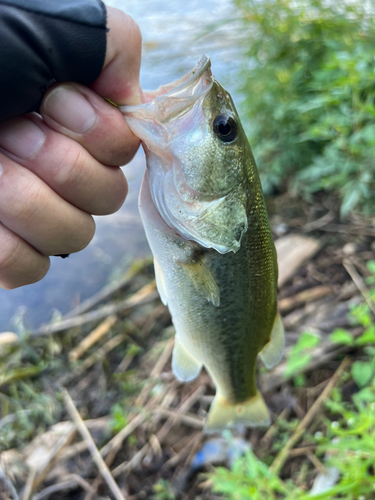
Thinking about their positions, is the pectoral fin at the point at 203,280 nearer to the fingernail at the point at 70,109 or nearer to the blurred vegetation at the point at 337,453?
the fingernail at the point at 70,109

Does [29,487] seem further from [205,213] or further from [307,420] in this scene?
[205,213]

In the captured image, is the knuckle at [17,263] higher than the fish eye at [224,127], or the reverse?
the fish eye at [224,127]

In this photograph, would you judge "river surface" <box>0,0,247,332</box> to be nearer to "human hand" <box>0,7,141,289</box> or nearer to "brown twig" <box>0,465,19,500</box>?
"brown twig" <box>0,465,19,500</box>

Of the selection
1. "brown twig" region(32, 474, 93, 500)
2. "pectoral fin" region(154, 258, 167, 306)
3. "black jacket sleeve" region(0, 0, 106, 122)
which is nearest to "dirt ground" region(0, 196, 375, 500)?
"brown twig" region(32, 474, 93, 500)

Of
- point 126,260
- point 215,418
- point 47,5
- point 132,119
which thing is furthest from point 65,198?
point 126,260

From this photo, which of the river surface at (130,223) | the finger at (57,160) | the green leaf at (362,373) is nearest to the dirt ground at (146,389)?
the green leaf at (362,373)

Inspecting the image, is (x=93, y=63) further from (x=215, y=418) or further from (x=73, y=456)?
(x=73, y=456)

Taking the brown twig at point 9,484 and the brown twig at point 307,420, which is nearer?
the brown twig at point 307,420

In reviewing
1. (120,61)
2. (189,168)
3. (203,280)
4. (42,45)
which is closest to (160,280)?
(203,280)
